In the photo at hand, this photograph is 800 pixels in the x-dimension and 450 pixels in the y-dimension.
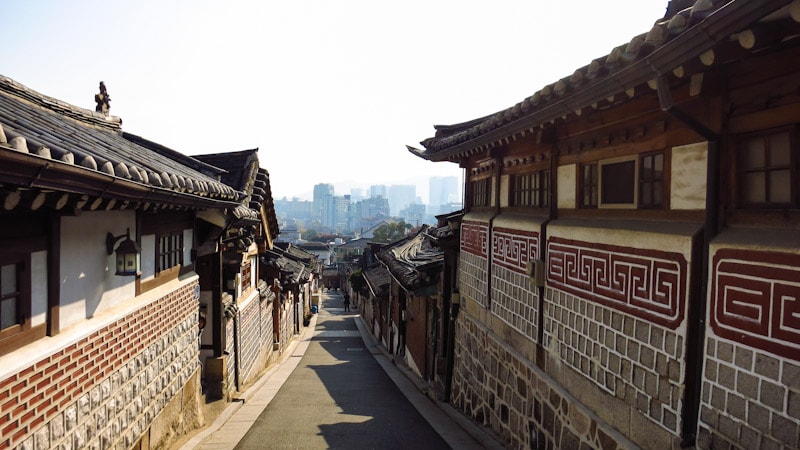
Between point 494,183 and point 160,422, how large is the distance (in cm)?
784

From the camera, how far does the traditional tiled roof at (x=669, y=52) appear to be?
327cm

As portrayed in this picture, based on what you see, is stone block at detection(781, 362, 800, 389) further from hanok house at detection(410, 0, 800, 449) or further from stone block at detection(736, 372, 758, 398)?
stone block at detection(736, 372, 758, 398)

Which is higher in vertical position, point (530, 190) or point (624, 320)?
point (530, 190)

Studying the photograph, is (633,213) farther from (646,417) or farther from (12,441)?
(12,441)

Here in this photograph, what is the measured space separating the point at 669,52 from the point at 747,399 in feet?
9.44

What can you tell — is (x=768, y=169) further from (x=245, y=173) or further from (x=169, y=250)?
(x=245, y=173)

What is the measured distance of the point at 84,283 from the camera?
598cm

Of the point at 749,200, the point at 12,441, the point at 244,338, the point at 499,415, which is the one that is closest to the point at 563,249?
the point at 749,200

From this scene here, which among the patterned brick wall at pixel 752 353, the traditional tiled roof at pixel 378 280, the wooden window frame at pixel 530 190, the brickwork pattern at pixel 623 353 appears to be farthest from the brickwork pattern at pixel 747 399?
the traditional tiled roof at pixel 378 280

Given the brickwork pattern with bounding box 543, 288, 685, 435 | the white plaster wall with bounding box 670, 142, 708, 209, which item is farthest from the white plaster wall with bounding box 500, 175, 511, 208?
the white plaster wall with bounding box 670, 142, 708, 209

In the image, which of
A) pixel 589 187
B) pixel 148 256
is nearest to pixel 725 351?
pixel 589 187

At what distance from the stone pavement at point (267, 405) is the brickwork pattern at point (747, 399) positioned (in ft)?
19.4

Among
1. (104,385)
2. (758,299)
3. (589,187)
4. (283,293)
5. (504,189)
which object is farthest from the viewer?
(283,293)

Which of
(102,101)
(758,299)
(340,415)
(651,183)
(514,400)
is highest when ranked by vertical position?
(102,101)
